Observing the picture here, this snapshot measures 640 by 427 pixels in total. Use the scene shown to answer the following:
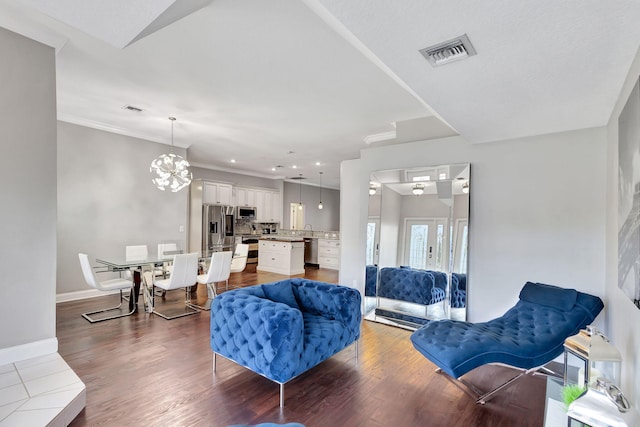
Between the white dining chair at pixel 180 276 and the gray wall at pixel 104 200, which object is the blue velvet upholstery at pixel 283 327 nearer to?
the white dining chair at pixel 180 276

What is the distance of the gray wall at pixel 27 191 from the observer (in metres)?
2.60

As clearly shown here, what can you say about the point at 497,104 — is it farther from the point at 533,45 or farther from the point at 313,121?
the point at 313,121

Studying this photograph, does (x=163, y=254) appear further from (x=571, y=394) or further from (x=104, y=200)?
(x=571, y=394)

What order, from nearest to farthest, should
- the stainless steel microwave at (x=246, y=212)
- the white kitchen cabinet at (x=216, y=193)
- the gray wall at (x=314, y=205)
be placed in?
1. the white kitchen cabinet at (x=216, y=193)
2. the stainless steel microwave at (x=246, y=212)
3. the gray wall at (x=314, y=205)

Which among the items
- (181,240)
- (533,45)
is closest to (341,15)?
(533,45)

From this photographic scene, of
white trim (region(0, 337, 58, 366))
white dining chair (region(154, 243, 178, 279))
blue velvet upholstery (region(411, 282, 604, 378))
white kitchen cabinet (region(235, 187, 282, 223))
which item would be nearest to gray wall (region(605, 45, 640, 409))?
blue velvet upholstery (region(411, 282, 604, 378))

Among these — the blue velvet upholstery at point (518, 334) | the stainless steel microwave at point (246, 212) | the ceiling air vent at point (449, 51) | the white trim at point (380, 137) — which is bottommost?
the blue velvet upholstery at point (518, 334)

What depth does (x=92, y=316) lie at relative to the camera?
418 cm

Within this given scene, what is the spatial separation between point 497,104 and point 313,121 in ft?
9.13

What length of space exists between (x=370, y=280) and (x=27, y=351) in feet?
12.7

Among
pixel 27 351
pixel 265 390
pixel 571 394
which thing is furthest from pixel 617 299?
pixel 27 351

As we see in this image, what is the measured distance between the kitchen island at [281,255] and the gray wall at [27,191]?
16.9ft

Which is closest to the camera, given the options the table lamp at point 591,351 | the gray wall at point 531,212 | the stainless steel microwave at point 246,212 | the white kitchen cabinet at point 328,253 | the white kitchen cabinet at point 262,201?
the table lamp at point 591,351

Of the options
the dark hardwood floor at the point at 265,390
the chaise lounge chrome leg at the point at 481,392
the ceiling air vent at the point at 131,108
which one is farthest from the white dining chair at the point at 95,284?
the chaise lounge chrome leg at the point at 481,392
